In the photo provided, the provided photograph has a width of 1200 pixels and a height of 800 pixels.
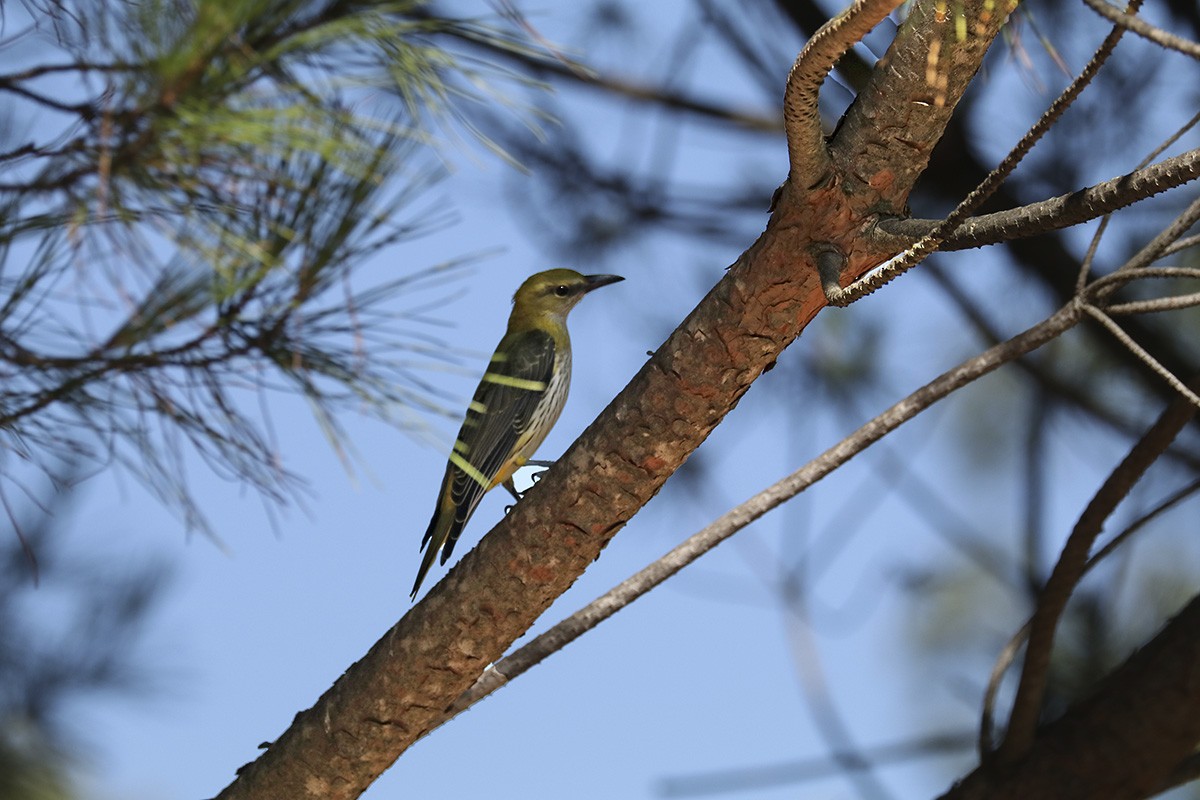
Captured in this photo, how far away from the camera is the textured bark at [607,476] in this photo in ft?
4.28

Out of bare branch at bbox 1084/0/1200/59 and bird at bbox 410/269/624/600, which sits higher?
bird at bbox 410/269/624/600

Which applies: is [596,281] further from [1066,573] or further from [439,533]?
[1066,573]

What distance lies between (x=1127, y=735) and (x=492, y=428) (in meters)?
1.20

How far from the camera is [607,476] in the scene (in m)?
1.50

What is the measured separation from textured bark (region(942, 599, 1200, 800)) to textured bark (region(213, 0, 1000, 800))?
2.93 feet

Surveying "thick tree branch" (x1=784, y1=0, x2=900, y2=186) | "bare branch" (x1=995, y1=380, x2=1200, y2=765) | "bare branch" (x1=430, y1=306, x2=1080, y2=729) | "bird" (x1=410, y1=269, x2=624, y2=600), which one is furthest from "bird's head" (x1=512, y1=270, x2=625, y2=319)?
"thick tree branch" (x1=784, y1=0, x2=900, y2=186)

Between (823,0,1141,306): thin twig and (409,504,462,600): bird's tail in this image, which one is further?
(409,504,462,600): bird's tail

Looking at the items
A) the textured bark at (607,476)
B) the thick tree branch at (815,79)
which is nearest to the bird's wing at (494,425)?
the textured bark at (607,476)

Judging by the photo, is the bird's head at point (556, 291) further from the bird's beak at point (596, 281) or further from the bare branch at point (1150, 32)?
the bare branch at point (1150, 32)

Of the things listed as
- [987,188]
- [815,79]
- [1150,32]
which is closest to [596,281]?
[815,79]

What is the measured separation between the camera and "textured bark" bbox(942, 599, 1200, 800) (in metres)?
1.94

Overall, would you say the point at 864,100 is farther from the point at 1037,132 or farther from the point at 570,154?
the point at 570,154

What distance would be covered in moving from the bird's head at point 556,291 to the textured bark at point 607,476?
1.31m

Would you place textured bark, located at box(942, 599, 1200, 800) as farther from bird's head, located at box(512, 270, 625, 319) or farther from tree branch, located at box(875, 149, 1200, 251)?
bird's head, located at box(512, 270, 625, 319)
